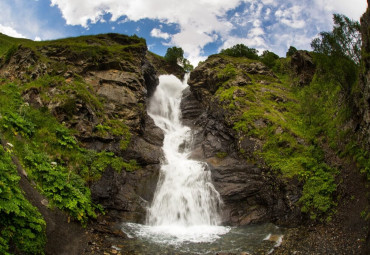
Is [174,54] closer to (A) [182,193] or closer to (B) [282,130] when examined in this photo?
(B) [282,130]

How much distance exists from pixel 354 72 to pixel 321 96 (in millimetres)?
6092

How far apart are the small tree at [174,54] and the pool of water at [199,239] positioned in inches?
1602

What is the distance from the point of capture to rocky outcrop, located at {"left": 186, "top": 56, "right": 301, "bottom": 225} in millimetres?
14766

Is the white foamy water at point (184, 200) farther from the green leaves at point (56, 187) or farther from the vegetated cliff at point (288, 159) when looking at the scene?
the green leaves at point (56, 187)

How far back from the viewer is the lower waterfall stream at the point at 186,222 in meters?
11.1

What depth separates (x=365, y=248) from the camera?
8.91 metres

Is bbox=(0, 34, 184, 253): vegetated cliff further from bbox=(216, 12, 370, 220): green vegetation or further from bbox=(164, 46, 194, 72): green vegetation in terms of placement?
bbox=(164, 46, 194, 72): green vegetation

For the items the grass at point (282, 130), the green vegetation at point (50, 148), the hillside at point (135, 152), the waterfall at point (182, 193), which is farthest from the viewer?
the waterfall at point (182, 193)

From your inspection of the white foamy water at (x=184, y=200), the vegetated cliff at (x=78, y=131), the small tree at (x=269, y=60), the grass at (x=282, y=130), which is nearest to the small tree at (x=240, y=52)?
the small tree at (x=269, y=60)

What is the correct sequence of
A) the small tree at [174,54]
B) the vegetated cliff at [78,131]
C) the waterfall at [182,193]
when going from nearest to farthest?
the vegetated cliff at [78,131] < the waterfall at [182,193] < the small tree at [174,54]

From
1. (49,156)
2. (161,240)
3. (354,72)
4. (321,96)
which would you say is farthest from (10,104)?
(321,96)

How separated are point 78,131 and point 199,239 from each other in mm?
10359

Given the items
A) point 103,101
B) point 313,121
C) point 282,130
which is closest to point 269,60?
point 313,121

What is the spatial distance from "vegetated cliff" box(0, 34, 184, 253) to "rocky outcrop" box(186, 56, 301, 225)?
4751mm
